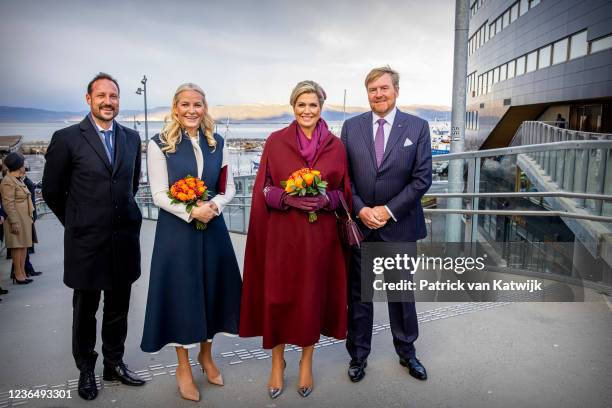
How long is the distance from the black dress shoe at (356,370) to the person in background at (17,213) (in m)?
4.75

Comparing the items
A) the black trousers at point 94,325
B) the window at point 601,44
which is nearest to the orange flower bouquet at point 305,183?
the black trousers at point 94,325

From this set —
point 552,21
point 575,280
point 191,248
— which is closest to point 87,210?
point 191,248

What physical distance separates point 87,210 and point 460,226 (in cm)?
439

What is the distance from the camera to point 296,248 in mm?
2936

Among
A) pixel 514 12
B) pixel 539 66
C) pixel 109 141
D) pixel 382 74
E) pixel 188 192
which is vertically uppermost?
pixel 514 12

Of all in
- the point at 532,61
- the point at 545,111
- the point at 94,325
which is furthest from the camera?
the point at 545,111

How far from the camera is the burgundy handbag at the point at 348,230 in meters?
3.00

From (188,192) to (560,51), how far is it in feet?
95.5

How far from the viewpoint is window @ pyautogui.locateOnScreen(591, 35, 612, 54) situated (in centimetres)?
2092

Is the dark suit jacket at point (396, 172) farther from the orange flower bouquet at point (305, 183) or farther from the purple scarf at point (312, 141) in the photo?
the orange flower bouquet at point (305, 183)

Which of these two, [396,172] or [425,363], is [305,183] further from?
[425,363]

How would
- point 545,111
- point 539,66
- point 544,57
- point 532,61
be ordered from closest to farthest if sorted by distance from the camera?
point 544,57, point 539,66, point 532,61, point 545,111

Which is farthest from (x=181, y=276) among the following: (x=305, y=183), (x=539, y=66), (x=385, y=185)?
(x=539, y=66)

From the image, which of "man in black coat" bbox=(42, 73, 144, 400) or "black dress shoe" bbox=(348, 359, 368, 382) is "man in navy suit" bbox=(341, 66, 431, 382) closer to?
"black dress shoe" bbox=(348, 359, 368, 382)
